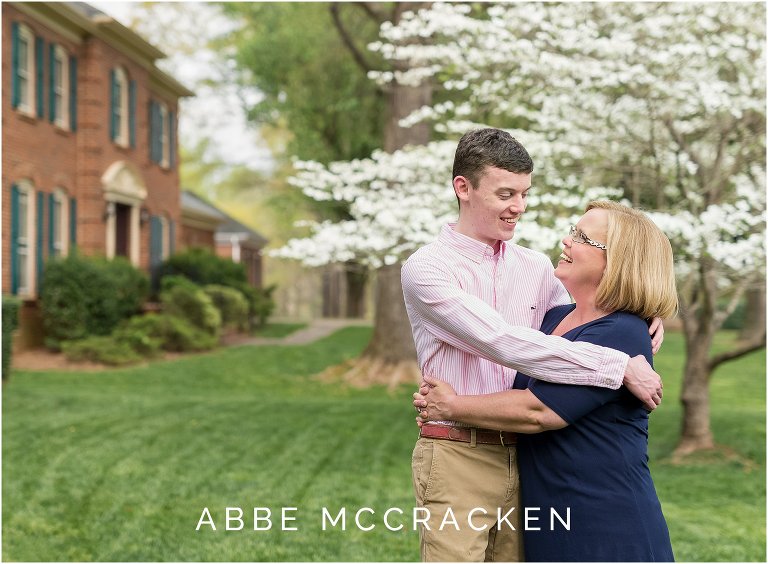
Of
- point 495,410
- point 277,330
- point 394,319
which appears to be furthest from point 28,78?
point 495,410

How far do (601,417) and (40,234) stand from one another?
58.8ft

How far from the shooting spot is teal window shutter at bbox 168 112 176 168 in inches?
1044

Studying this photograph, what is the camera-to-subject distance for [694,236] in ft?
27.5

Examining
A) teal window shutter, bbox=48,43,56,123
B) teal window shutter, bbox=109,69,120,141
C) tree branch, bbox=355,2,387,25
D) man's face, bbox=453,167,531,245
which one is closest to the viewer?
man's face, bbox=453,167,531,245

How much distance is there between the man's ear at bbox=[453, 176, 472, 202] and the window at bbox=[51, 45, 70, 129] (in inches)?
716

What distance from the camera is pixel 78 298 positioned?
18.4 metres

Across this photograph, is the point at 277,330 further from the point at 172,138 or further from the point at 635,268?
the point at 635,268

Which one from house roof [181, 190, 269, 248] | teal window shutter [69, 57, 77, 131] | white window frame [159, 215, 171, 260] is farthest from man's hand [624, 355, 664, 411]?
house roof [181, 190, 269, 248]

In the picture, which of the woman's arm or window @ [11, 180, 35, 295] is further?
window @ [11, 180, 35, 295]

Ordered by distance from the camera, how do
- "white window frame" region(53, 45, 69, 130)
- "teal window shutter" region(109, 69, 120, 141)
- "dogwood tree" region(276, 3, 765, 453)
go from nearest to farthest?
"dogwood tree" region(276, 3, 765, 453) < "white window frame" region(53, 45, 69, 130) < "teal window shutter" region(109, 69, 120, 141)

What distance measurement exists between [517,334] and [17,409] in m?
10.4

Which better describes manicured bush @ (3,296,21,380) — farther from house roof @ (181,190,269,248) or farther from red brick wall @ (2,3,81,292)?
house roof @ (181,190,269,248)

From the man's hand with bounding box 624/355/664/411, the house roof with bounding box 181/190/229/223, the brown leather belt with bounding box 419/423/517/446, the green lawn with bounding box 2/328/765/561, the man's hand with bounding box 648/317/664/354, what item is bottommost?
the green lawn with bounding box 2/328/765/561

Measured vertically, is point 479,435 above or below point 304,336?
above
